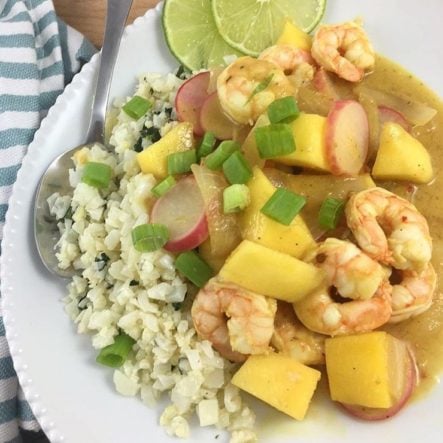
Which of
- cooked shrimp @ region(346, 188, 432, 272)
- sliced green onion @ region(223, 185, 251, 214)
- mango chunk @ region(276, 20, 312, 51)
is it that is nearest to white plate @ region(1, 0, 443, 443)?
mango chunk @ region(276, 20, 312, 51)

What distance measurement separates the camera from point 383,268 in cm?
236

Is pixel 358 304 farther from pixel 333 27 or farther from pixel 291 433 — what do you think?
pixel 333 27

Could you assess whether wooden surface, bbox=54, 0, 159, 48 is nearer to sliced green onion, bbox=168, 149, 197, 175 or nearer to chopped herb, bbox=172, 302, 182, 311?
sliced green onion, bbox=168, 149, 197, 175

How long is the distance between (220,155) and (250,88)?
1.00ft

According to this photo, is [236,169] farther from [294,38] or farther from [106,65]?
[106,65]

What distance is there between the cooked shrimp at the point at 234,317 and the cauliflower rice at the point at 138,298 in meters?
0.11

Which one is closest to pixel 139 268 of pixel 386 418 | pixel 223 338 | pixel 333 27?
pixel 223 338

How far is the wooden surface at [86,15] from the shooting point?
348 cm

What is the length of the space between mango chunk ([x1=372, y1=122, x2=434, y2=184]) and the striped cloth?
1627 millimetres

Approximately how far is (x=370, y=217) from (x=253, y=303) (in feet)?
1.75

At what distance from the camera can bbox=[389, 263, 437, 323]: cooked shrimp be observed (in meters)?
2.36

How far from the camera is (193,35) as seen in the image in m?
3.09

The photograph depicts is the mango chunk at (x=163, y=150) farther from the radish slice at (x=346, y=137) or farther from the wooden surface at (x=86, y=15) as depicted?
the wooden surface at (x=86, y=15)

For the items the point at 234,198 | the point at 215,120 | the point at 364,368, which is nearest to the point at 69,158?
the point at 215,120
